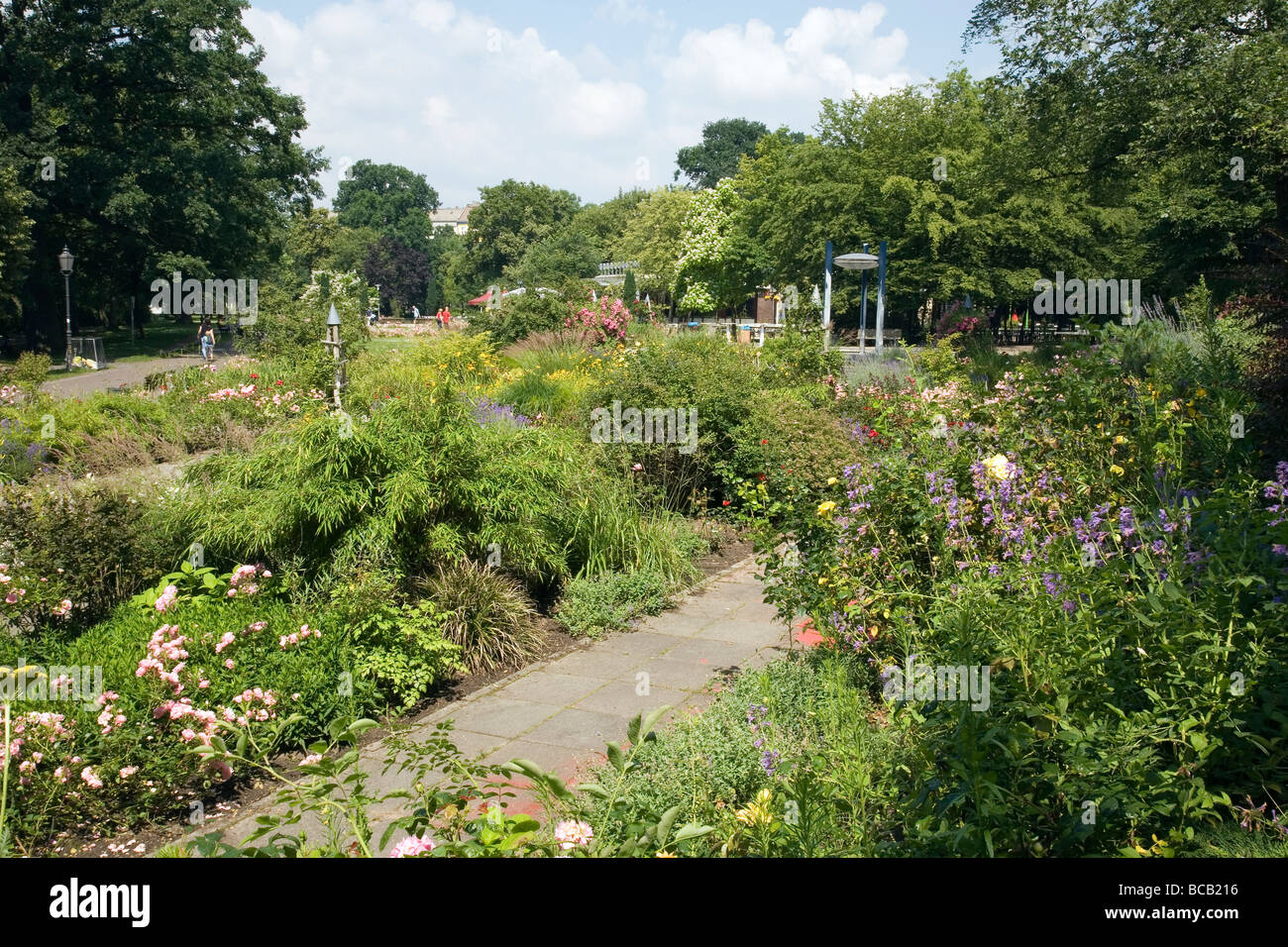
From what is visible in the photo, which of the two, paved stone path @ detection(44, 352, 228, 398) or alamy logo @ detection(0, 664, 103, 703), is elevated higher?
paved stone path @ detection(44, 352, 228, 398)

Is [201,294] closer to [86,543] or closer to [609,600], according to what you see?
[86,543]

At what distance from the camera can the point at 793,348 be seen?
12.3m

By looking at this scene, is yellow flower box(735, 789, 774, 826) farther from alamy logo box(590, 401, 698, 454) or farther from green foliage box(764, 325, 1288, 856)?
alamy logo box(590, 401, 698, 454)

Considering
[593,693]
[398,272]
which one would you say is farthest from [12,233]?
[398,272]

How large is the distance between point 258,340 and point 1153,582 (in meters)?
17.5

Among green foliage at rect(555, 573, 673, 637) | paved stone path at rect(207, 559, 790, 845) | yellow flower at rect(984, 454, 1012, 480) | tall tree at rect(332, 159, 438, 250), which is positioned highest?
tall tree at rect(332, 159, 438, 250)

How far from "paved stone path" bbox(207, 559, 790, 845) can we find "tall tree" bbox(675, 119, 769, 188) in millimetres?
110250

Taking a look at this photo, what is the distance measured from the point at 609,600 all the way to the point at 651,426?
9.97 ft

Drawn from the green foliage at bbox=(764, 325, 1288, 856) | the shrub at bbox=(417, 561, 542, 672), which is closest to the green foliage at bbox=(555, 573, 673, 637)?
the shrub at bbox=(417, 561, 542, 672)

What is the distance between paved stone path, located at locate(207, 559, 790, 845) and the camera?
435 centimetres

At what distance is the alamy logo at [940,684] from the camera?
2.97m

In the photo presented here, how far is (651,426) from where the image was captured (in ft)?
31.1

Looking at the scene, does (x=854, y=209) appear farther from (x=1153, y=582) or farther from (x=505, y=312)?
(x=1153, y=582)
